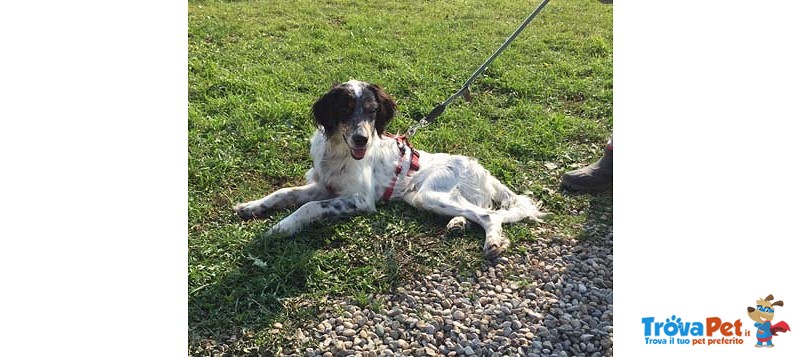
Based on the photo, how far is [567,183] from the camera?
4641mm

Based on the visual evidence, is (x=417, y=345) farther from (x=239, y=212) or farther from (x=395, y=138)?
(x=395, y=138)

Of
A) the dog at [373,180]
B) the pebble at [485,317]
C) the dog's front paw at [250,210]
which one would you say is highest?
the dog at [373,180]

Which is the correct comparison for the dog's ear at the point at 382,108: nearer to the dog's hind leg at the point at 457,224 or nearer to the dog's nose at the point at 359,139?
the dog's nose at the point at 359,139

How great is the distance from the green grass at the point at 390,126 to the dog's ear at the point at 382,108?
0.55 meters

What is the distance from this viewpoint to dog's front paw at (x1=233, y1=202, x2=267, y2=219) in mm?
4070

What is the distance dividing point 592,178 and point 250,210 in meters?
2.37

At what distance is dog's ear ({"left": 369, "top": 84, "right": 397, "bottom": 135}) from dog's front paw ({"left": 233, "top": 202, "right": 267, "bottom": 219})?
899 mm

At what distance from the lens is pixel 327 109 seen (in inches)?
159
